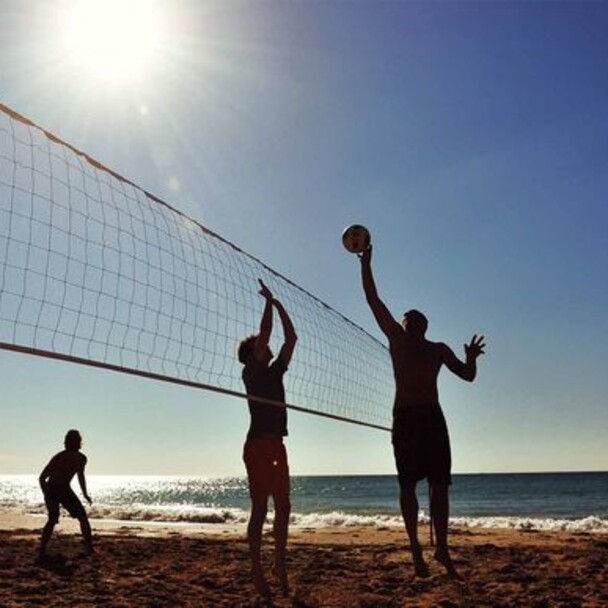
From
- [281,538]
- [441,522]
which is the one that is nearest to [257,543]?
[281,538]

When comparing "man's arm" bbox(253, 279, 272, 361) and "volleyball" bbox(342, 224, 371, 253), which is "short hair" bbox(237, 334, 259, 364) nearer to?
"man's arm" bbox(253, 279, 272, 361)

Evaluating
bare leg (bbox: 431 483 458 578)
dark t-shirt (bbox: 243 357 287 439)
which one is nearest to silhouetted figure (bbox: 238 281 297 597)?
dark t-shirt (bbox: 243 357 287 439)

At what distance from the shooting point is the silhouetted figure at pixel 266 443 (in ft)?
14.4

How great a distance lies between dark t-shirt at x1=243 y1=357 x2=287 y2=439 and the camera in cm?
447

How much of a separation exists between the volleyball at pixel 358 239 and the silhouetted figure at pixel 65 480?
14.4 feet

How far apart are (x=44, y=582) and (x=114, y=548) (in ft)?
9.88

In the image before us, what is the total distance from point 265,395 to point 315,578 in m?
1.80

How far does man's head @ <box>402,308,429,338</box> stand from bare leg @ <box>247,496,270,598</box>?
134 cm

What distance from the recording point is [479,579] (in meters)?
5.09

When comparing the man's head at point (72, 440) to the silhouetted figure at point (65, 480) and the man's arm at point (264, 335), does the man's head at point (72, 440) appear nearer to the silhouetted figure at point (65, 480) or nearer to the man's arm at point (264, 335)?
the silhouetted figure at point (65, 480)

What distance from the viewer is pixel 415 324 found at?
14.5 feet

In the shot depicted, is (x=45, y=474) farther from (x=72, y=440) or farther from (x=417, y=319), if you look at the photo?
(x=417, y=319)

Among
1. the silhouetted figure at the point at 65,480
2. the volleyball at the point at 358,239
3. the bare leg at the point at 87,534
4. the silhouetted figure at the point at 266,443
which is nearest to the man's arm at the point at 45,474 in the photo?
the silhouetted figure at the point at 65,480

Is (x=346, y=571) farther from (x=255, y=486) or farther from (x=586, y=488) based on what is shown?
(x=586, y=488)
